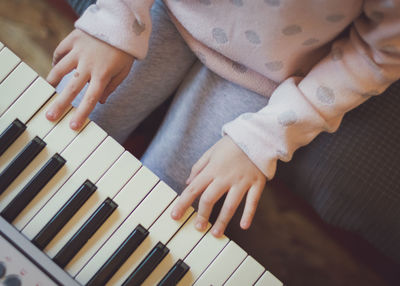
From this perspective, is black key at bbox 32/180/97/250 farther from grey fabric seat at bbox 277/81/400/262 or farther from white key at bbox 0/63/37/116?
grey fabric seat at bbox 277/81/400/262

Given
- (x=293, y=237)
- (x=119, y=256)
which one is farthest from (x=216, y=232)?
(x=293, y=237)

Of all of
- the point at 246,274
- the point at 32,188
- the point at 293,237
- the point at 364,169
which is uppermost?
the point at 364,169

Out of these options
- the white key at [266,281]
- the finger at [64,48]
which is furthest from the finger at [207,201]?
the finger at [64,48]

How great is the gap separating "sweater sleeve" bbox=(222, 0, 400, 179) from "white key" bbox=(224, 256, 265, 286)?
0.15 m

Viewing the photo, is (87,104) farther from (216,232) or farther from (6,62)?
(216,232)

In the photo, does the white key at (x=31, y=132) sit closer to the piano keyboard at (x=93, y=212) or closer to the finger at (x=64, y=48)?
the piano keyboard at (x=93, y=212)

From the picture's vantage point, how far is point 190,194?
536 millimetres

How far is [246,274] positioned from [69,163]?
0.93ft

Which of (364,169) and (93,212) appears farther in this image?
(364,169)

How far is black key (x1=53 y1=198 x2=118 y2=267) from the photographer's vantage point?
0.48 meters

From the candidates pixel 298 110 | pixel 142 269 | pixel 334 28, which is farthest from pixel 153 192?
pixel 334 28

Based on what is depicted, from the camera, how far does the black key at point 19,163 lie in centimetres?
49

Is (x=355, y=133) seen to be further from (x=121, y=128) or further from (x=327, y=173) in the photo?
(x=121, y=128)

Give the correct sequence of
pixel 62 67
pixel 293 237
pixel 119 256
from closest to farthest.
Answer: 1. pixel 119 256
2. pixel 62 67
3. pixel 293 237
